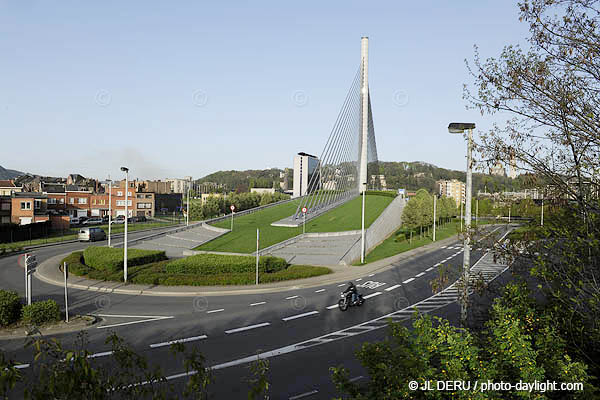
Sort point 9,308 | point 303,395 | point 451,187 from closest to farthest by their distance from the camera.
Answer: point 303,395 → point 9,308 → point 451,187

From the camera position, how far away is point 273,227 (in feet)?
147

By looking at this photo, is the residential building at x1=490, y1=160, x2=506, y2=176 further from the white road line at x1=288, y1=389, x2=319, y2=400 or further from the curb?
the curb

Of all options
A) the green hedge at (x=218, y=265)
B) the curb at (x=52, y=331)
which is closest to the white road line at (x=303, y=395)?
the curb at (x=52, y=331)

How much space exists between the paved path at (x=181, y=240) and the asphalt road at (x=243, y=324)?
475 inches

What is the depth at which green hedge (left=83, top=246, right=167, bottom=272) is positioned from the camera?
966 inches

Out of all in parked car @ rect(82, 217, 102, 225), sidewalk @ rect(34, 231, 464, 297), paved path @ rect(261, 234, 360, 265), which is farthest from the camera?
parked car @ rect(82, 217, 102, 225)

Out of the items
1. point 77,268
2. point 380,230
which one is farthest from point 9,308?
point 380,230

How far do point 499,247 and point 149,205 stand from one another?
85264mm

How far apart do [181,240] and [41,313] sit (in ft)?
82.0

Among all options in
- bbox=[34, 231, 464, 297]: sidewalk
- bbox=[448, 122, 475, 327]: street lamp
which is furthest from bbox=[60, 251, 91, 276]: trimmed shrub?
bbox=[448, 122, 475, 327]: street lamp

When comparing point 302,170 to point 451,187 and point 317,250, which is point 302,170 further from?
point 317,250

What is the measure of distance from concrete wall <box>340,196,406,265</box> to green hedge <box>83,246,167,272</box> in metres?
14.3

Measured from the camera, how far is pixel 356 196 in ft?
250

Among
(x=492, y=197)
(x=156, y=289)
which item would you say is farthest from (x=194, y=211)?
(x=492, y=197)
